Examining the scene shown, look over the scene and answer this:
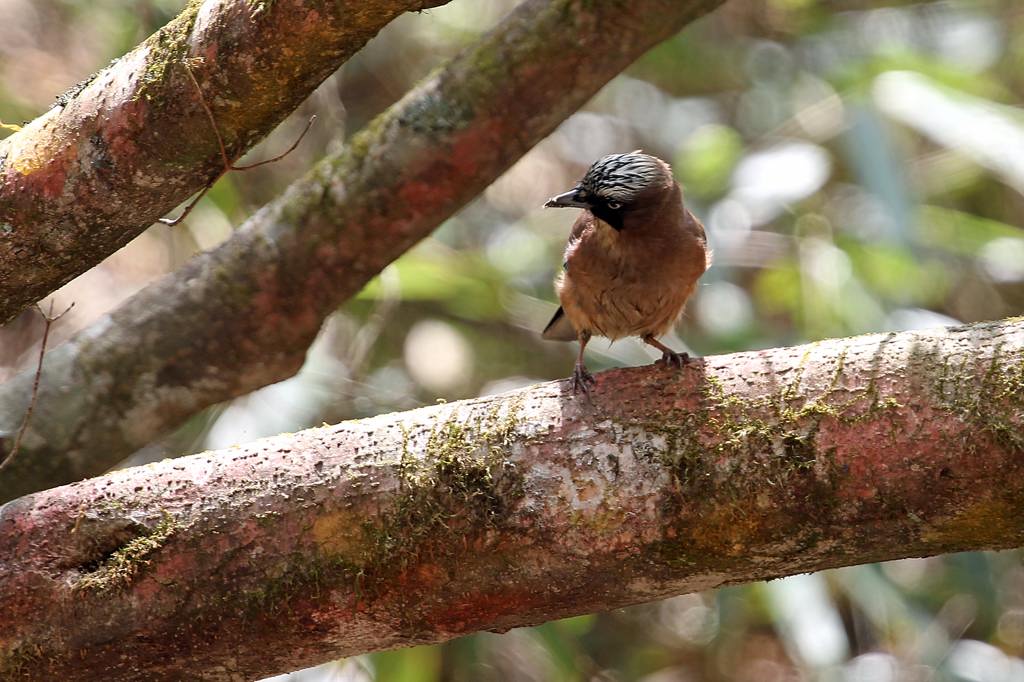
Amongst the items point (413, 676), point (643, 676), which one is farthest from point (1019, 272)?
point (413, 676)

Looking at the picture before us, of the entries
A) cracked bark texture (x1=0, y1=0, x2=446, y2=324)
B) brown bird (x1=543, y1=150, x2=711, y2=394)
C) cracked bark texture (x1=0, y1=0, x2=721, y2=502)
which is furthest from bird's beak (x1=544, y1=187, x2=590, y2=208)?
cracked bark texture (x1=0, y1=0, x2=446, y2=324)

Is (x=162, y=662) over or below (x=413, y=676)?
over

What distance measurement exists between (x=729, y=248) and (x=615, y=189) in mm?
1552

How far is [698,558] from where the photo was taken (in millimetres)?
2061

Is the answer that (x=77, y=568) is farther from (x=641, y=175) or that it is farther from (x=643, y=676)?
(x=643, y=676)

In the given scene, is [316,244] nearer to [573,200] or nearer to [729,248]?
[573,200]

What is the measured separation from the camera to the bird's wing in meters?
3.88

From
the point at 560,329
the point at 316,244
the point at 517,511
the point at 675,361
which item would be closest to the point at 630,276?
the point at 560,329

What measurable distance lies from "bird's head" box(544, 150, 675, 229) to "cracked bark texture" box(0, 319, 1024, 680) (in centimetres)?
112

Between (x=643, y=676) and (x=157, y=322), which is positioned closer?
(x=157, y=322)

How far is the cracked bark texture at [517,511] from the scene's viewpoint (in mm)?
1976

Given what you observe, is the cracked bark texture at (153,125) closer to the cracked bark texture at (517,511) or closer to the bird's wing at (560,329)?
the cracked bark texture at (517,511)

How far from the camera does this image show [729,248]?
476cm

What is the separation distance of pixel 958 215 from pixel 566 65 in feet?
6.97
